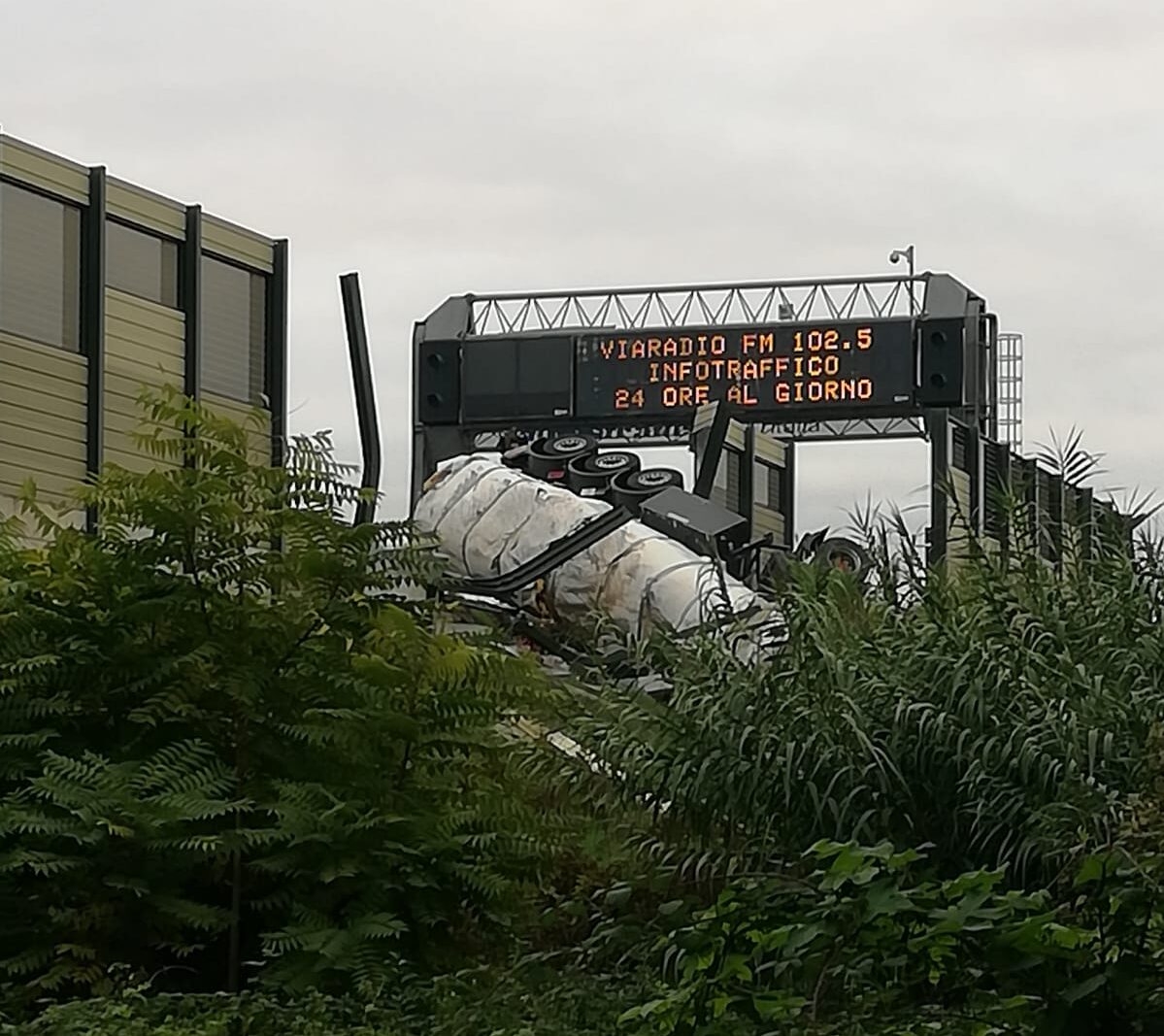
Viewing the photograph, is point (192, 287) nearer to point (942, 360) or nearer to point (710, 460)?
point (710, 460)

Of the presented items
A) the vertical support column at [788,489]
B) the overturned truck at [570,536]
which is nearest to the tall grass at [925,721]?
the overturned truck at [570,536]

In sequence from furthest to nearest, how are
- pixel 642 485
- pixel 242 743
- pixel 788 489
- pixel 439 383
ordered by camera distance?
pixel 788 489
pixel 439 383
pixel 642 485
pixel 242 743

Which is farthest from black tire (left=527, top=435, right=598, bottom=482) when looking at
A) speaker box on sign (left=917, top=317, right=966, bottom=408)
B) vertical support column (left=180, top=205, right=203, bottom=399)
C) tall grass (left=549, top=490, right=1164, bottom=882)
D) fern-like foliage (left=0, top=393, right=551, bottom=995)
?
tall grass (left=549, top=490, right=1164, bottom=882)

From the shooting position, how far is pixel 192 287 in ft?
106

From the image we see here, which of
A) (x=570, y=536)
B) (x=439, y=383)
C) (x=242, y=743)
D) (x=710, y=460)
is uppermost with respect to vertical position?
(x=439, y=383)

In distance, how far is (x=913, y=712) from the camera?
11.4 m

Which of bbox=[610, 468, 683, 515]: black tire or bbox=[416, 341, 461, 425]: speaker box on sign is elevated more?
bbox=[416, 341, 461, 425]: speaker box on sign

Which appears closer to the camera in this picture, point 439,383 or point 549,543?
point 549,543

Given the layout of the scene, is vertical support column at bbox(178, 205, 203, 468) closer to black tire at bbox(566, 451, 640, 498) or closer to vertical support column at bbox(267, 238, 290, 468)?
vertical support column at bbox(267, 238, 290, 468)

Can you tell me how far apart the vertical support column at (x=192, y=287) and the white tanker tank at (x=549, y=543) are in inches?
248

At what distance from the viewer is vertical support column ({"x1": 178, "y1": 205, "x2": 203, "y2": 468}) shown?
3209 centimetres

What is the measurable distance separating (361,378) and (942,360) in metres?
33.6

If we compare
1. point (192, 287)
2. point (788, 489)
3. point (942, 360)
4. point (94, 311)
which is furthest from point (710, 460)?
point (788, 489)

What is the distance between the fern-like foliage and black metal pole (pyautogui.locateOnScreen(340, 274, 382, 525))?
701 cm
